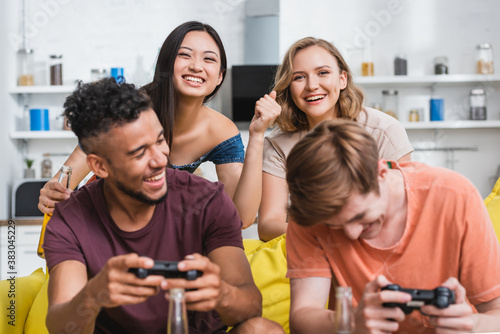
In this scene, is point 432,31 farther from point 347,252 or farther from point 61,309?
point 61,309

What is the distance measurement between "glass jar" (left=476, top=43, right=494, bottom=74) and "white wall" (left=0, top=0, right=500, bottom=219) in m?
0.12

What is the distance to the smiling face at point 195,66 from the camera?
196cm

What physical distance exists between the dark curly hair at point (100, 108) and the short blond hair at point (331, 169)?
42cm

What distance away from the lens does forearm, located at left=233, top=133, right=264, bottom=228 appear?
1.89 m

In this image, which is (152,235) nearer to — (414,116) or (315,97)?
(315,97)

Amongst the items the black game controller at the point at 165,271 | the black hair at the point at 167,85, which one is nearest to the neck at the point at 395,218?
the black game controller at the point at 165,271

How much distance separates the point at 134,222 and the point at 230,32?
3074 millimetres

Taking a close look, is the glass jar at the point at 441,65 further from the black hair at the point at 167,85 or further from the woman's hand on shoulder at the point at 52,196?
the woman's hand on shoulder at the point at 52,196

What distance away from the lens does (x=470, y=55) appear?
4094 millimetres

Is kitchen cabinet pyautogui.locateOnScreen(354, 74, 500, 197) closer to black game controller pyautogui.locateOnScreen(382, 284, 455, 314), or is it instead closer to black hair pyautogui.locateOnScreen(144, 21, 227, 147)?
black hair pyautogui.locateOnScreen(144, 21, 227, 147)

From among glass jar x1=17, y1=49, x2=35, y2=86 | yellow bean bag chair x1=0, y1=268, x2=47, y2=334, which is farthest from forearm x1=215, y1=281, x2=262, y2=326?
glass jar x1=17, y1=49, x2=35, y2=86

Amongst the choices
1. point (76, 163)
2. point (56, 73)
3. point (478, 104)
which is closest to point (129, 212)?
point (76, 163)

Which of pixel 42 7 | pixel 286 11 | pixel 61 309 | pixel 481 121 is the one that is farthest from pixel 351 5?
pixel 61 309

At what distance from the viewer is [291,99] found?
6.96ft
